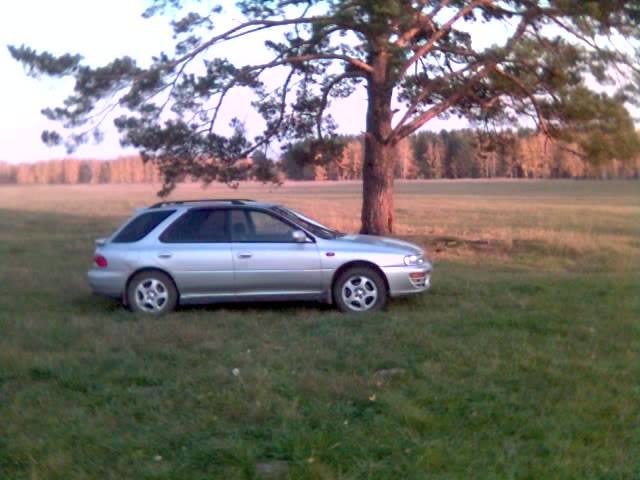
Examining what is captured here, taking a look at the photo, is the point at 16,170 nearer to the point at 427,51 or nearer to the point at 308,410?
the point at 427,51

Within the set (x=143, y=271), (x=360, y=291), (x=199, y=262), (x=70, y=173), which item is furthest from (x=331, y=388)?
(x=70, y=173)

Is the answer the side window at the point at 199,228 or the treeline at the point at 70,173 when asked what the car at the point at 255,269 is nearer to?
the side window at the point at 199,228

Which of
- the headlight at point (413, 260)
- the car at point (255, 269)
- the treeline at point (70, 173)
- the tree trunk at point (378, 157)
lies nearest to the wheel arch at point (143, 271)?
the car at point (255, 269)

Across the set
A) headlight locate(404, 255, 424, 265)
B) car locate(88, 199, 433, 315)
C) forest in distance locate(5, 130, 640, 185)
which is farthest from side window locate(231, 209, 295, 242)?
forest in distance locate(5, 130, 640, 185)

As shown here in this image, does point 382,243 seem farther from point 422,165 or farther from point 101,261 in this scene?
point 422,165

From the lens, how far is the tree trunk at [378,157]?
68.4 feet

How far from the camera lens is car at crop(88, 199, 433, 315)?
1143cm

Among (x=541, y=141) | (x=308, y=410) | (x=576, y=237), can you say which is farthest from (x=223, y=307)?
(x=576, y=237)

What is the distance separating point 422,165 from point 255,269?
56586 mm

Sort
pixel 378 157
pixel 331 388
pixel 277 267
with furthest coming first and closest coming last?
1. pixel 378 157
2. pixel 277 267
3. pixel 331 388

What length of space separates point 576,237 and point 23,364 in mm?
22014

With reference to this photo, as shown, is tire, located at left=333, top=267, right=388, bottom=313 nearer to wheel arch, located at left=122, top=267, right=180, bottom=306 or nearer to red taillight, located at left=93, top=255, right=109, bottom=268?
wheel arch, located at left=122, top=267, right=180, bottom=306

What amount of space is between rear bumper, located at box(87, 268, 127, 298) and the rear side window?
45 cm

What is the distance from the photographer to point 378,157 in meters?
21.5
